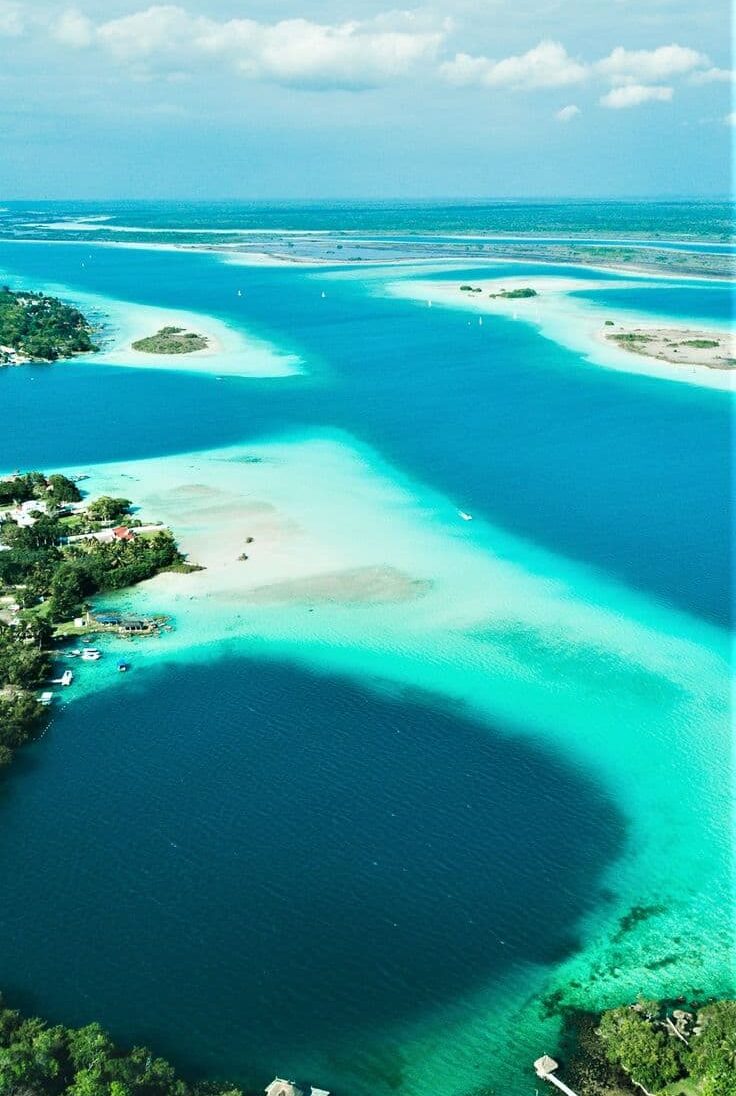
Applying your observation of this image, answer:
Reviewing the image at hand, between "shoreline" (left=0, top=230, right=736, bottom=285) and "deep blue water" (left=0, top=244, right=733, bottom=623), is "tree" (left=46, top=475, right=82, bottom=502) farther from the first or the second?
"shoreline" (left=0, top=230, right=736, bottom=285)

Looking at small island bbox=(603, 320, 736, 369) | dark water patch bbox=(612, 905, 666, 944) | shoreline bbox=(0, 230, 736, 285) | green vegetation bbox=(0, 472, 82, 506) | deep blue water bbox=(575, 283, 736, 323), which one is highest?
shoreline bbox=(0, 230, 736, 285)

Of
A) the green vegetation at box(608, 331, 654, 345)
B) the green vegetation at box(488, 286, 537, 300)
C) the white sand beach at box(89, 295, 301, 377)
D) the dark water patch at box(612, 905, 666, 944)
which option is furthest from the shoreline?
the dark water patch at box(612, 905, 666, 944)

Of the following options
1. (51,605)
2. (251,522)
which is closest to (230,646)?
(51,605)

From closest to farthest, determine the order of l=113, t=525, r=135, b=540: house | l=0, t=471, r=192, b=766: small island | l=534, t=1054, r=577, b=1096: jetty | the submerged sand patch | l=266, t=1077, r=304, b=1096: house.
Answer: l=266, t=1077, r=304, b=1096: house < l=534, t=1054, r=577, b=1096: jetty < l=0, t=471, r=192, b=766: small island < the submerged sand patch < l=113, t=525, r=135, b=540: house

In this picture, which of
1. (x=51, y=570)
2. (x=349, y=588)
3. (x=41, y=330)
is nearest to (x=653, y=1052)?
(x=349, y=588)

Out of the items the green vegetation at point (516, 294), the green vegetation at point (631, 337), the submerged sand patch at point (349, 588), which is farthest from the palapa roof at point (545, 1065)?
the green vegetation at point (516, 294)

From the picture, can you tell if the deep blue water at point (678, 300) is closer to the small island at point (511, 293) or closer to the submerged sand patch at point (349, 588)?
the small island at point (511, 293)

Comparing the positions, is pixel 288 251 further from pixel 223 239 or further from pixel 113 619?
pixel 113 619
